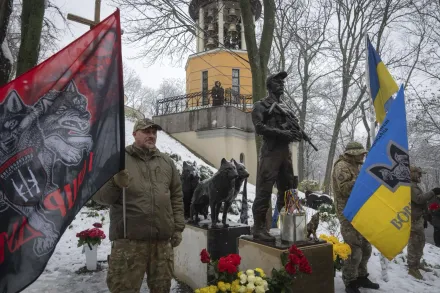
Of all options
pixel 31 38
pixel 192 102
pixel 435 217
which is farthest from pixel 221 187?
pixel 192 102

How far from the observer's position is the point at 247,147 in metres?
18.1

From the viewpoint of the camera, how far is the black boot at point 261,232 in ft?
14.3

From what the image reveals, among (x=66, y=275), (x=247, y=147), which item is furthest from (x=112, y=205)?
(x=247, y=147)

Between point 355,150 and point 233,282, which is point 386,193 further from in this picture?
point 233,282

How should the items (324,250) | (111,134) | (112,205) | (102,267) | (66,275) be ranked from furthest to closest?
(102,267)
(66,275)
(324,250)
(112,205)
(111,134)

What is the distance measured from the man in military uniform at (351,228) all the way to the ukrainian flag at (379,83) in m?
1.17

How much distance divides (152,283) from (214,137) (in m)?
14.0

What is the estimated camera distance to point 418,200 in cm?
639

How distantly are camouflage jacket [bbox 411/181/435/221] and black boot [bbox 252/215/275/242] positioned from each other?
3705 mm

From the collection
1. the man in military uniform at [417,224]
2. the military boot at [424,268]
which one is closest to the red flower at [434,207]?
the military boot at [424,268]

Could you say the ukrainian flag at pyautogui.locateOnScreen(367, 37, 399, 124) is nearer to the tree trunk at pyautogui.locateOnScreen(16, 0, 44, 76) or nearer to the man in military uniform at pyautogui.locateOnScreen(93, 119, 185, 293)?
the man in military uniform at pyautogui.locateOnScreen(93, 119, 185, 293)

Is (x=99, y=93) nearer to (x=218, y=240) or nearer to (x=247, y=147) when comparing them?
(x=218, y=240)

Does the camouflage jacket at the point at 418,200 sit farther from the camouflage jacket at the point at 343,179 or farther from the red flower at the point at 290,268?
the red flower at the point at 290,268

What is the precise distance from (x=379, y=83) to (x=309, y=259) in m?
3.74
